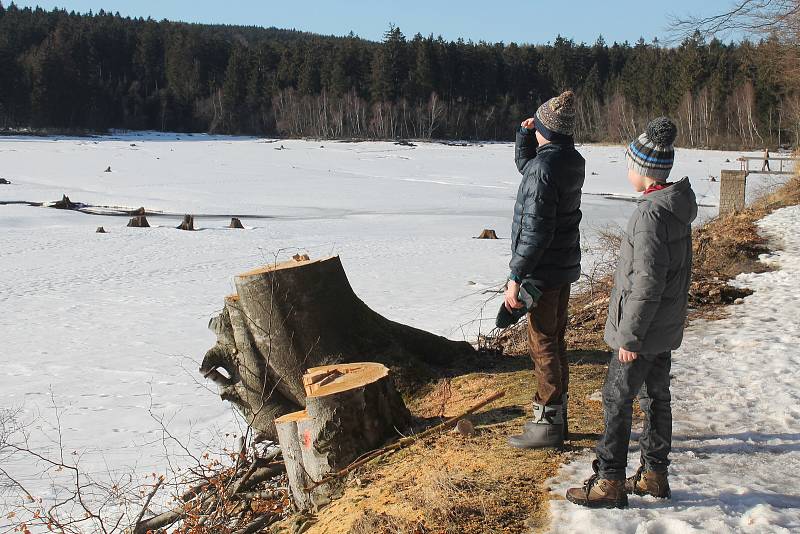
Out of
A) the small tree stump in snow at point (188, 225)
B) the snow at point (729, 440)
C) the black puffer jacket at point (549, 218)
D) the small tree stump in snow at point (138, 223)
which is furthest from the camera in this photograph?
the small tree stump in snow at point (138, 223)

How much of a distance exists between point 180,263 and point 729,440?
13914 millimetres

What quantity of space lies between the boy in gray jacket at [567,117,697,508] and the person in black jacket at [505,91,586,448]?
0.53 m

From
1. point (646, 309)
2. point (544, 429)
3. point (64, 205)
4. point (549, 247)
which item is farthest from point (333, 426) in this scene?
point (64, 205)

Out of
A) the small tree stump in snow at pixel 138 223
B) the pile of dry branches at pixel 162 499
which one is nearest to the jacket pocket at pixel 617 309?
the pile of dry branches at pixel 162 499

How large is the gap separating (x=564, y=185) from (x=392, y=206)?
2492 centimetres

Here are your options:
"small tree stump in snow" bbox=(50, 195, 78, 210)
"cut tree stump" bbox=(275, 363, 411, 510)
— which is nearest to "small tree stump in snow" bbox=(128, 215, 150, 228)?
"small tree stump in snow" bbox=(50, 195, 78, 210)

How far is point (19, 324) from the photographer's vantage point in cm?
1111

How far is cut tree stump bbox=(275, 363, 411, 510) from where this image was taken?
14.9ft

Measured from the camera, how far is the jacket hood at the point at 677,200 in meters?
3.49

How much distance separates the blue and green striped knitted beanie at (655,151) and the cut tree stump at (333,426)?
2063 mm

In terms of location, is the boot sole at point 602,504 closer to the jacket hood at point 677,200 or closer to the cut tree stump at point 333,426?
the jacket hood at point 677,200

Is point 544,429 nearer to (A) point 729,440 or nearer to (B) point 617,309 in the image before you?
(B) point 617,309

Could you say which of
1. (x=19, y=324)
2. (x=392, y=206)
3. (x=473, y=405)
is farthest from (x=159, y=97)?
(x=473, y=405)

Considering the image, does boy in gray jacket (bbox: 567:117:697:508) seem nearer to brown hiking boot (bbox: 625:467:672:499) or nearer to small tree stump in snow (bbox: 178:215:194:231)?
brown hiking boot (bbox: 625:467:672:499)
